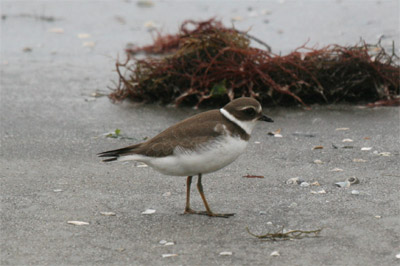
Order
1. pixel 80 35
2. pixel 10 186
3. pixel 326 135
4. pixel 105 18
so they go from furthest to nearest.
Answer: pixel 105 18 < pixel 80 35 < pixel 326 135 < pixel 10 186

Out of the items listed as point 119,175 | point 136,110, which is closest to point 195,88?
point 136,110

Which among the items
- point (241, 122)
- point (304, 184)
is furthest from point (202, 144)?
point (304, 184)

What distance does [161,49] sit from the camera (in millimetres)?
9891

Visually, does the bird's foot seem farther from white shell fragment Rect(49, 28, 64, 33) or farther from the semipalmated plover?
white shell fragment Rect(49, 28, 64, 33)

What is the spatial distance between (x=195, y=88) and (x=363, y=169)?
2468mm

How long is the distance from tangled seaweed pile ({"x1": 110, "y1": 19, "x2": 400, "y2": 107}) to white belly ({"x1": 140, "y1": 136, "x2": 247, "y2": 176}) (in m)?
2.78

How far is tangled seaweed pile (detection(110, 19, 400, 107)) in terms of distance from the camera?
7.43 m

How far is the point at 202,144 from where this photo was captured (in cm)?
450

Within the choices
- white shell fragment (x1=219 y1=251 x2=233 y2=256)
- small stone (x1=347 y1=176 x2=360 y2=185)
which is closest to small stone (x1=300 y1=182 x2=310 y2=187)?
small stone (x1=347 y1=176 x2=360 y2=185)

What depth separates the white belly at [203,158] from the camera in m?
4.49

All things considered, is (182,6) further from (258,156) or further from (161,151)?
(161,151)

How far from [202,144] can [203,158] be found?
3.5 inches

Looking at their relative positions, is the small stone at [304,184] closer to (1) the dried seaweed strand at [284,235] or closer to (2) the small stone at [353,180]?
(2) the small stone at [353,180]

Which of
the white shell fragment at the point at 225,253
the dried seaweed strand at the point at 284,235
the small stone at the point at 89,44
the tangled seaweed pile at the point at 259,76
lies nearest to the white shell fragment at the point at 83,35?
the small stone at the point at 89,44
